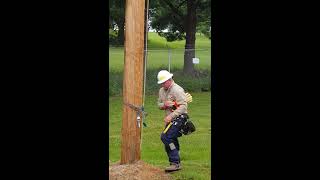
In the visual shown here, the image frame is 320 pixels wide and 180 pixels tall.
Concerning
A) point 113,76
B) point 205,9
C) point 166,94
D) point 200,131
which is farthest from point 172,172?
point 205,9

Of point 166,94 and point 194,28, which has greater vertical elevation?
point 194,28

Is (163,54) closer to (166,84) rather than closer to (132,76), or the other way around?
(166,84)

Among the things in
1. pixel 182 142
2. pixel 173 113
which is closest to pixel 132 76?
pixel 173 113

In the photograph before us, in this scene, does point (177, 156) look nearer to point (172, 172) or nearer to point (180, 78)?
point (172, 172)

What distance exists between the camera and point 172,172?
8.23 meters

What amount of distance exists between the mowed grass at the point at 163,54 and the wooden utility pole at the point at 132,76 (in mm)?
8001

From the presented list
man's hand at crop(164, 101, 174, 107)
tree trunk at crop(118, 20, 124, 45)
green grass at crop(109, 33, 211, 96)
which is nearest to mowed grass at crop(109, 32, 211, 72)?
green grass at crop(109, 33, 211, 96)

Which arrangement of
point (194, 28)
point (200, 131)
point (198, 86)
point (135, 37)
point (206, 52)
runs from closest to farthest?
1. point (135, 37)
2. point (200, 131)
3. point (198, 86)
4. point (206, 52)
5. point (194, 28)

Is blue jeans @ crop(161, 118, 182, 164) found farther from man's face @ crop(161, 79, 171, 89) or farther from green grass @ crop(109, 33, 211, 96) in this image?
green grass @ crop(109, 33, 211, 96)

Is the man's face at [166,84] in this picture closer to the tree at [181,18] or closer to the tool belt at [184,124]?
the tool belt at [184,124]

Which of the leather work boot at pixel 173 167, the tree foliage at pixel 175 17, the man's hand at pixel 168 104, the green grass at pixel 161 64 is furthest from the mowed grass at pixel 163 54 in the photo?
the leather work boot at pixel 173 167

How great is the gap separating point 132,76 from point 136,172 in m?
1.32

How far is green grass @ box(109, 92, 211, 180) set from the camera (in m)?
8.85

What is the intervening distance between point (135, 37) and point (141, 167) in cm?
181
